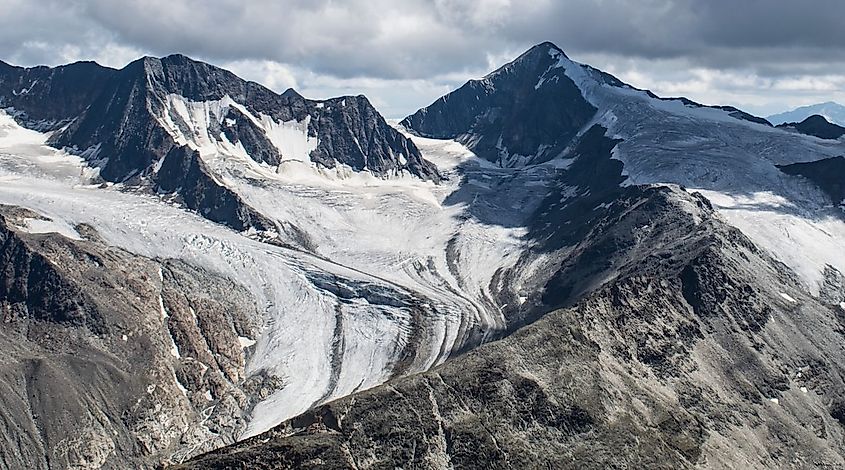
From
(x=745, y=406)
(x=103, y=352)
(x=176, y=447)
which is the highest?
(x=745, y=406)

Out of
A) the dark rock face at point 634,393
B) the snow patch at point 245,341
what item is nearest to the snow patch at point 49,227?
the snow patch at point 245,341

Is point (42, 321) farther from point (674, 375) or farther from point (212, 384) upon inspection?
point (674, 375)

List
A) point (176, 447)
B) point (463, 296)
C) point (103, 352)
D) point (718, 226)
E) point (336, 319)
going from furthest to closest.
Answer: point (463, 296) < point (336, 319) < point (718, 226) < point (103, 352) < point (176, 447)

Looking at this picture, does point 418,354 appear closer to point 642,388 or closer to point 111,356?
point 111,356

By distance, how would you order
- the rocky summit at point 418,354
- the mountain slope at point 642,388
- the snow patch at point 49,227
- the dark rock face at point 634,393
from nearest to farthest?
the dark rock face at point 634,393 < the mountain slope at point 642,388 < the rocky summit at point 418,354 < the snow patch at point 49,227

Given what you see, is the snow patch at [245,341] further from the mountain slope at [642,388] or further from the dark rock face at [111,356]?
the mountain slope at [642,388]

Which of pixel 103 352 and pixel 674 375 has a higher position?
pixel 674 375

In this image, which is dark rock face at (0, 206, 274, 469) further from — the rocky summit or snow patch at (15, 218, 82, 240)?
snow patch at (15, 218, 82, 240)

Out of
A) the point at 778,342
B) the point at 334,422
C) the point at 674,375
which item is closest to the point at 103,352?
the point at 334,422
